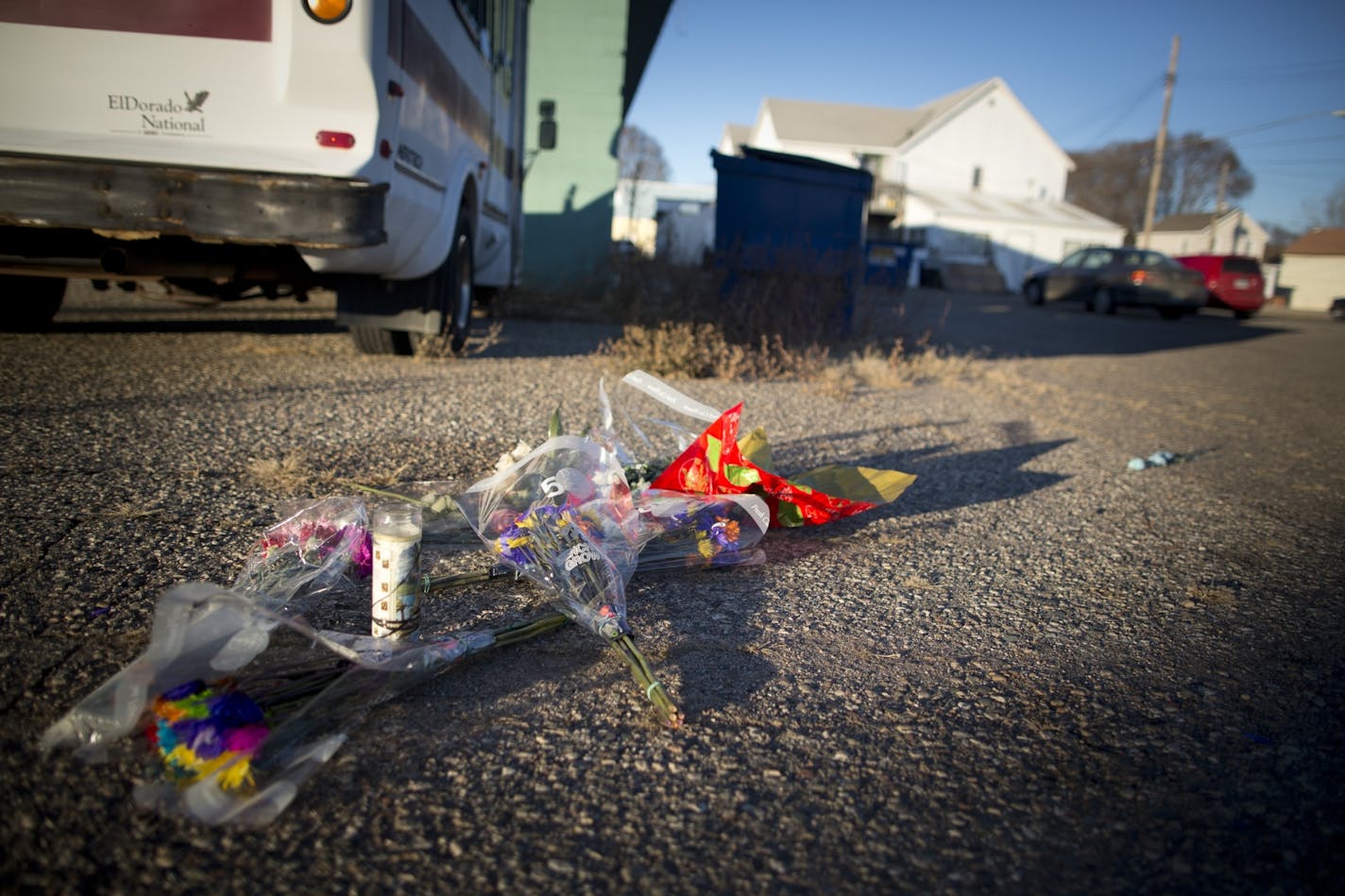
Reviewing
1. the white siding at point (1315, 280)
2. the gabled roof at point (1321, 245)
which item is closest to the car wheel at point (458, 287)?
the white siding at point (1315, 280)

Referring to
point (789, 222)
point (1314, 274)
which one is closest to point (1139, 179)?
point (1314, 274)

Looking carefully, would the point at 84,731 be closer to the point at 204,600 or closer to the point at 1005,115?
the point at 204,600

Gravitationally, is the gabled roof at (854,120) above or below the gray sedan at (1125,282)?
above

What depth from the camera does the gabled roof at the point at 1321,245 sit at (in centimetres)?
3791

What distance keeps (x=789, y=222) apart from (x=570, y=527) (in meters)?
6.01

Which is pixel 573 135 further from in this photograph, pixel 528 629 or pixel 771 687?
pixel 771 687

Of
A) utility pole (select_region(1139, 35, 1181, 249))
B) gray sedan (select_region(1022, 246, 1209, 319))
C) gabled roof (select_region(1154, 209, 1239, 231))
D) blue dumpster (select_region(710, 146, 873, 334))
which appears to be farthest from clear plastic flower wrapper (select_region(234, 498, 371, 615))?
gabled roof (select_region(1154, 209, 1239, 231))

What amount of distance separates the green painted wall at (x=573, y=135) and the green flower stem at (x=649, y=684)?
11146mm

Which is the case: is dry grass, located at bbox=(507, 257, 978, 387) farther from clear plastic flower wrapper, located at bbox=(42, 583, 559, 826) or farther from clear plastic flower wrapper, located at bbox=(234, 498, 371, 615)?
clear plastic flower wrapper, located at bbox=(42, 583, 559, 826)

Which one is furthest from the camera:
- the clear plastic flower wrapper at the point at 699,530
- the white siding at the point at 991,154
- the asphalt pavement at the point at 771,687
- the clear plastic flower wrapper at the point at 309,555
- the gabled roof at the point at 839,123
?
the gabled roof at the point at 839,123

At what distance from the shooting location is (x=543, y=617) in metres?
2.02

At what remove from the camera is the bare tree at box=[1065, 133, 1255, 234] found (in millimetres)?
53938

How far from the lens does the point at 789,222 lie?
296 inches

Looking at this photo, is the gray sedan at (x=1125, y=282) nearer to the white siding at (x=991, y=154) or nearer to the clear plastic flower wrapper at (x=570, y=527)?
the clear plastic flower wrapper at (x=570, y=527)
